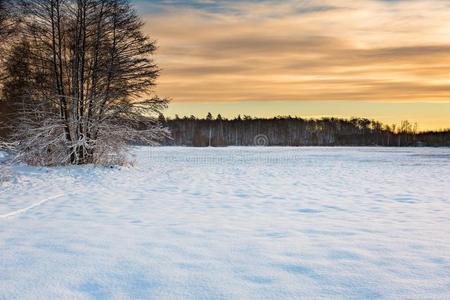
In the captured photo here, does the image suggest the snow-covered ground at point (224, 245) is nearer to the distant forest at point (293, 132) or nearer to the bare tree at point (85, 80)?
the bare tree at point (85, 80)

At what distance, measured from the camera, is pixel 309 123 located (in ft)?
515

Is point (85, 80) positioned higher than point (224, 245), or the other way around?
point (85, 80)

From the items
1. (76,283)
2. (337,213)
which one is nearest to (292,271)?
(76,283)

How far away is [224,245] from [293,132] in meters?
138

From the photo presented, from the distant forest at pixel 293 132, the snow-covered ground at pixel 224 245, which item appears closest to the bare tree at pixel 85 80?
the snow-covered ground at pixel 224 245

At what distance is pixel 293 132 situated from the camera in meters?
142

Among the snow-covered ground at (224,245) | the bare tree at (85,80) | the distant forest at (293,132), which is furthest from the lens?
the distant forest at (293,132)

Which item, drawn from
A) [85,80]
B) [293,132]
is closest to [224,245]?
[85,80]

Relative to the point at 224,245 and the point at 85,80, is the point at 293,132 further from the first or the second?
the point at 224,245

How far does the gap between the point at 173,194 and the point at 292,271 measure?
310 inches

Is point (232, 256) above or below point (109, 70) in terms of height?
below

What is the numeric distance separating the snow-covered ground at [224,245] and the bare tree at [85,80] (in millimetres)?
9600

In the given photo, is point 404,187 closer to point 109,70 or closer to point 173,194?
point 173,194

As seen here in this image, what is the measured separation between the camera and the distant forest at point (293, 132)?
124600 millimetres
